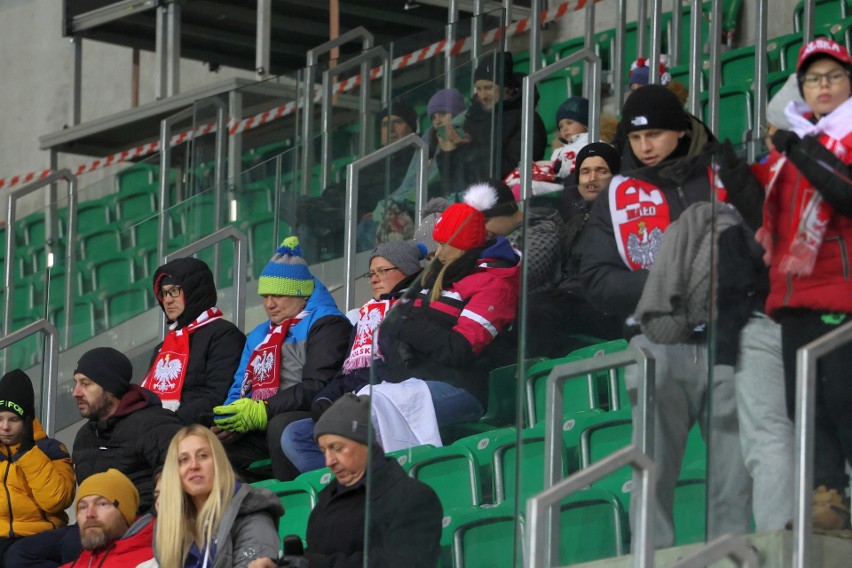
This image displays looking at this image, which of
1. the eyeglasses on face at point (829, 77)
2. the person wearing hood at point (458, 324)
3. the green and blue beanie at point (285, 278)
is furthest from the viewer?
the green and blue beanie at point (285, 278)

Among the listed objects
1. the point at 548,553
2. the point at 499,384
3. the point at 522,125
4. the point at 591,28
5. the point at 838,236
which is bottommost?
the point at 548,553

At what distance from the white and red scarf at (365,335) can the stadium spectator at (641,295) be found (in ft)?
7.58

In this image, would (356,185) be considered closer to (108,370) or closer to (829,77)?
(108,370)

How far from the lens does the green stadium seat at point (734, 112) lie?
9.21 m

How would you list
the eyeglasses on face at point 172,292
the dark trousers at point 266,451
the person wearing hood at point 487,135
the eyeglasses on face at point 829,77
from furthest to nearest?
the person wearing hood at point 487,135
the eyeglasses on face at point 172,292
the dark trousers at point 266,451
the eyeglasses on face at point 829,77

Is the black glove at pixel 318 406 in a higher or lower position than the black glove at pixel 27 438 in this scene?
higher

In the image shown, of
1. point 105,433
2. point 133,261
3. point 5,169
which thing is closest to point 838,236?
point 105,433

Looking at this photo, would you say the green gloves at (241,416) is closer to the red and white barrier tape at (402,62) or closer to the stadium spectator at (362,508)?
the stadium spectator at (362,508)

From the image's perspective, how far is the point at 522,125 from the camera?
8.84 metres

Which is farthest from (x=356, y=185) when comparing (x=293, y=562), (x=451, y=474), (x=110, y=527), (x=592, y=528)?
(x=592, y=528)

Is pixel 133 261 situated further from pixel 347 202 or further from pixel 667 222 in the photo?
pixel 667 222

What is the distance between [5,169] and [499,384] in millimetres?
11500

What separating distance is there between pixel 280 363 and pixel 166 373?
0.63 meters

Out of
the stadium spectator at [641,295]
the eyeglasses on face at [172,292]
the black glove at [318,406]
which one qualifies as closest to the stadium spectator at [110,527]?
the black glove at [318,406]
